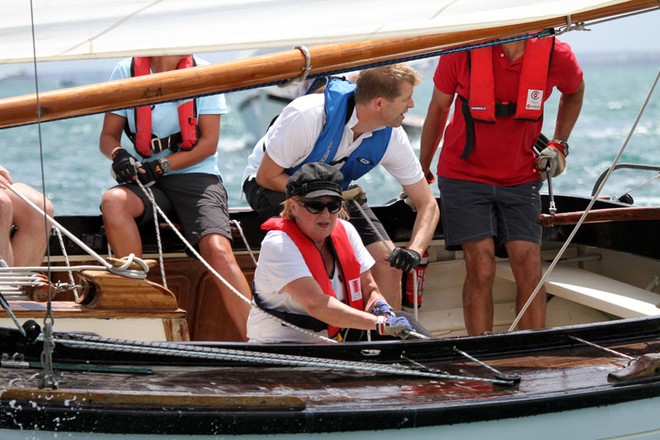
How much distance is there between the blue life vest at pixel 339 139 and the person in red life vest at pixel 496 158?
1.45ft

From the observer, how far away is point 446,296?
5281 millimetres

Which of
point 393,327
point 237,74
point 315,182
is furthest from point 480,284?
point 237,74

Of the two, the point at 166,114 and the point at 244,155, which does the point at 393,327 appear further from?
the point at 244,155

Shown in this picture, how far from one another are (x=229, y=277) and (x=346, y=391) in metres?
1.26

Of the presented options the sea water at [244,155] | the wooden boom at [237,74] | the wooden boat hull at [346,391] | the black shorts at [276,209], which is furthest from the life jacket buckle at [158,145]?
the sea water at [244,155]

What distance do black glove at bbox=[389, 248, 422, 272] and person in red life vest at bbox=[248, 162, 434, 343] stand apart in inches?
9.6

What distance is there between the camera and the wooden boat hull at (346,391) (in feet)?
10.2

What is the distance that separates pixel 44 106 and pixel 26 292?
70 centimetres

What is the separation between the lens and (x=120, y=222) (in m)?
4.53

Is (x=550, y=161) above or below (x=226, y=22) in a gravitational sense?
below

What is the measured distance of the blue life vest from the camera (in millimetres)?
4379

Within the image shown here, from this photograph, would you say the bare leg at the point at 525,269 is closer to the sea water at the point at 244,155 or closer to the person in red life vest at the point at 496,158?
the person in red life vest at the point at 496,158

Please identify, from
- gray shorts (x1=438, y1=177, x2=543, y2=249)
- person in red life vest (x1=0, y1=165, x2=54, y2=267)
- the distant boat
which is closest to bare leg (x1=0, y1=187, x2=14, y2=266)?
person in red life vest (x1=0, y1=165, x2=54, y2=267)

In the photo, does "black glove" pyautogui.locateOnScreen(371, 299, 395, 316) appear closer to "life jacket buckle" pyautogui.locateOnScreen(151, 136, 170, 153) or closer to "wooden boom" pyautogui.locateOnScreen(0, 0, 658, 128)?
"wooden boom" pyautogui.locateOnScreen(0, 0, 658, 128)
